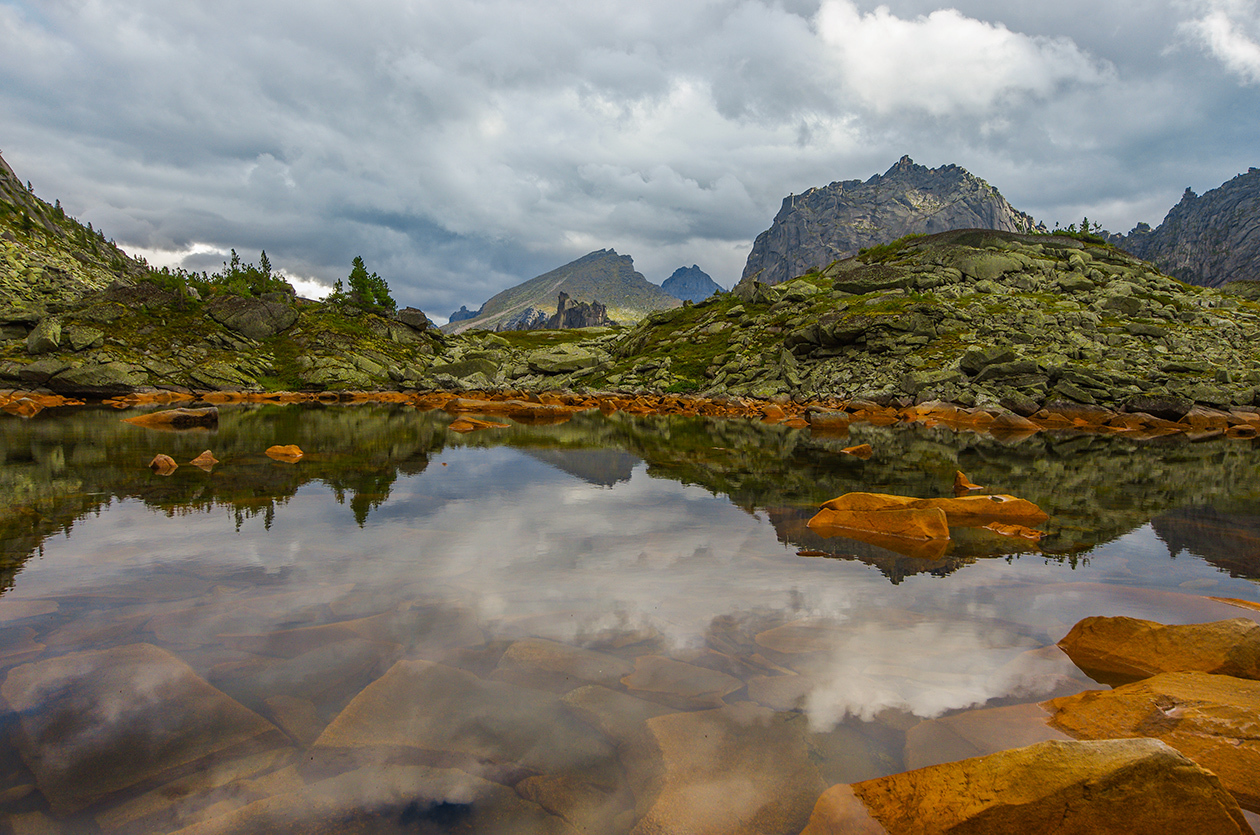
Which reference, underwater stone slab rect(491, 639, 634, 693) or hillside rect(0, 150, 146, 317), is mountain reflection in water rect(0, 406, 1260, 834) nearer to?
underwater stone slab rect(491, 639, 634, 693)

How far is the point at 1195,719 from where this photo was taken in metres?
4.37

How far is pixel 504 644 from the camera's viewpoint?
6047 mm

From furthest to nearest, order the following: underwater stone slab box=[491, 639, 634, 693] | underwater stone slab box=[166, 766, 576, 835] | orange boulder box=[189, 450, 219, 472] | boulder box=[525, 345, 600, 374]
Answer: boulder box=[525, 345, 600, 374] → orange boulder box=[189, 450, 219, 472] → underwater stone slab box=[491, 639, 634, 693] → underwater stone slab box=[166, 766, 576, 835]

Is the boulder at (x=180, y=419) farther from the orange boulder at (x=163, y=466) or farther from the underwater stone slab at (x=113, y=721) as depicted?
the underwater stone slab at (x=113, y=721)

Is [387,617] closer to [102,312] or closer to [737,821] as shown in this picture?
[737,821]

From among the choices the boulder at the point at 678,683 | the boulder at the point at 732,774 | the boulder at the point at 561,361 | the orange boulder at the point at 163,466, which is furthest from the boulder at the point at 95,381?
the boulder at the point at 732,774

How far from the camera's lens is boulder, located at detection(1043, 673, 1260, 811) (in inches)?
158

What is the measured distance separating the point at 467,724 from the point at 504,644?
1455 mm

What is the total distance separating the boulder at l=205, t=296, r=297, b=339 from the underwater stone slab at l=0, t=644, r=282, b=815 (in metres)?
103

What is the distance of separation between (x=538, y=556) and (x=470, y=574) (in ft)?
4.56

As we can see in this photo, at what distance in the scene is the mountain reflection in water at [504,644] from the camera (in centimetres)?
385

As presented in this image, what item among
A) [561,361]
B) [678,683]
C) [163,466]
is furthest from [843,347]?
[678,683]

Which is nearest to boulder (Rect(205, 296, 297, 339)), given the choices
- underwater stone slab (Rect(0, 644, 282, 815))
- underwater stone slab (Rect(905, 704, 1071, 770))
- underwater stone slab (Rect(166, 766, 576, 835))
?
underwater stone slab (Rect(0, 644, 282, 815))

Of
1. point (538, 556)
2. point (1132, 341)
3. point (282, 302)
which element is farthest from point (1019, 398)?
point (282, 302)
